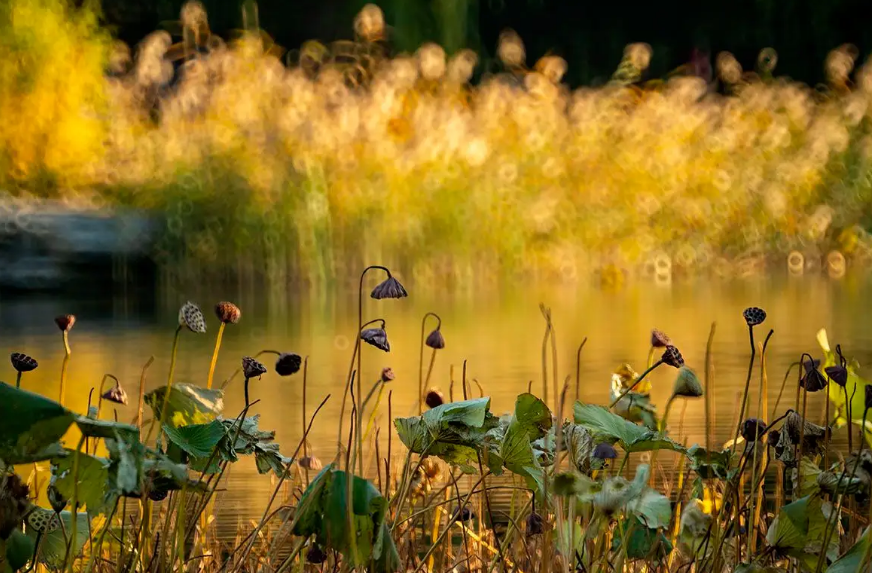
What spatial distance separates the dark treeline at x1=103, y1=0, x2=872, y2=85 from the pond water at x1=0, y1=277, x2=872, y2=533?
20.7ft

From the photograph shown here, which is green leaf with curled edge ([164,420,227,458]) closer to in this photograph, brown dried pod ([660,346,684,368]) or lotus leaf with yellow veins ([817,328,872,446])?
brown dried pod ([660,346,684,368])

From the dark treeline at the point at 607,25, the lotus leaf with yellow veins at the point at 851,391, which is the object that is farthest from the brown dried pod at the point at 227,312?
the dark treeline at the point at 607,25

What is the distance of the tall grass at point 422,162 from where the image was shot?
7.61 meters

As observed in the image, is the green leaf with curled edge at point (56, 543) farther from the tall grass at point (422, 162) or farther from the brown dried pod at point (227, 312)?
the tall grass at point (422, 162)

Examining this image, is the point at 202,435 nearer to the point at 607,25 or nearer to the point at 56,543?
the point at 56,543

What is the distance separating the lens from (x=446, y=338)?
4508 mm

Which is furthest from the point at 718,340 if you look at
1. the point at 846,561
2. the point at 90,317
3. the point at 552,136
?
the point at 552,136

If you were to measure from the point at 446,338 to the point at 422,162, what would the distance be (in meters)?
3.35

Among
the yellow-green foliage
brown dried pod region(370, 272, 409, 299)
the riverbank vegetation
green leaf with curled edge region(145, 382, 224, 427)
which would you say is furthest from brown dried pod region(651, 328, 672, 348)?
the yellow-green foliage

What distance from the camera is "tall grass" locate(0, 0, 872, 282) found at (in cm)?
761

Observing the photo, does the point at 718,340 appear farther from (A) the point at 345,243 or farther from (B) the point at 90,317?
(A) the point at 345,243

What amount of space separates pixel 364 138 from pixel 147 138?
132 centimetres

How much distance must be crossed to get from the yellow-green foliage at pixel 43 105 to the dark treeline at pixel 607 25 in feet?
11.9

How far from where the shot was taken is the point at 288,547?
68.1 inches
